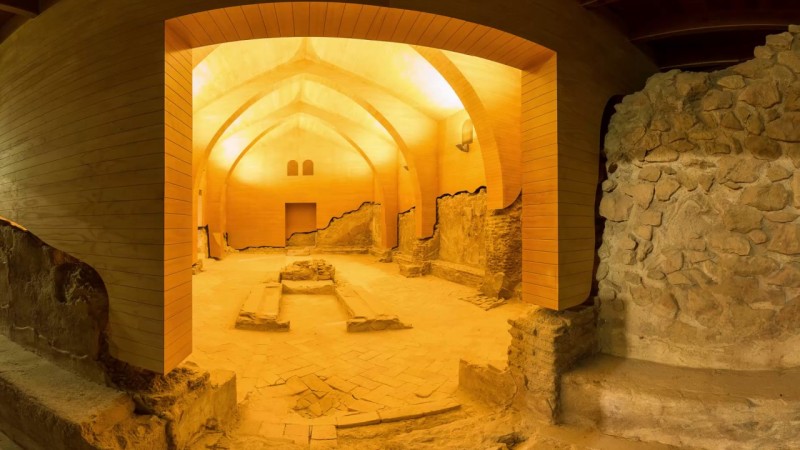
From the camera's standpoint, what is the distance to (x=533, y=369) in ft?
11.3

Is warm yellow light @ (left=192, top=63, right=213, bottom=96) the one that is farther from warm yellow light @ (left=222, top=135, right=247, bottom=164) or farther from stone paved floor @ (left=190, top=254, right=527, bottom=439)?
warm yellow light @ (left=222, top=135, right=247, bottom=164)

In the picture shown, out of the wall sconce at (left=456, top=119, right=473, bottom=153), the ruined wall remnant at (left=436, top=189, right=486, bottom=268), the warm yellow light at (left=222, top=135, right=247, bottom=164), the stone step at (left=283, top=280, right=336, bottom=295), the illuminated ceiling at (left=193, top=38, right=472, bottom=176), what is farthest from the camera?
the warm yellow light at (left=222, top=135, right=247, bottom=164)

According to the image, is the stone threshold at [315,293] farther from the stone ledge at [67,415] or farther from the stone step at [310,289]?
the stone ledge at [67,415]

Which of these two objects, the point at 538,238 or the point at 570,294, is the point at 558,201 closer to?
the point at 538,238

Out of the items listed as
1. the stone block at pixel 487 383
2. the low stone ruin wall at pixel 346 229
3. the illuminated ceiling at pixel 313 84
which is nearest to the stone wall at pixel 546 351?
the stone block at pixel 487 383

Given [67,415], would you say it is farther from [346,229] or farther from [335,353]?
[346,229]

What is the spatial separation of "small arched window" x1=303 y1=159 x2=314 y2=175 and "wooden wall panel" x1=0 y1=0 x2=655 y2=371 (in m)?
14.3

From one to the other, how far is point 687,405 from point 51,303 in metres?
5.60

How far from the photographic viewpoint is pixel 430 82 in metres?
9.98

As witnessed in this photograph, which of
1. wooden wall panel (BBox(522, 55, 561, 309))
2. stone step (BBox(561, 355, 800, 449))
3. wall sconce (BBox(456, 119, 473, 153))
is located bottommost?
stone step (BBox(561, 355, 800, 449))

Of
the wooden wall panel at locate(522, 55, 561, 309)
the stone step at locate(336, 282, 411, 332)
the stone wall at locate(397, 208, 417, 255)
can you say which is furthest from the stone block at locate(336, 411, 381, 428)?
the stone wall at locate(397, 208, 417, 255)

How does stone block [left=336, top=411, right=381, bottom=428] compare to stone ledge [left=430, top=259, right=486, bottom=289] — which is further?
stone ledge [left=430, top=259, right=486, bottom=289]

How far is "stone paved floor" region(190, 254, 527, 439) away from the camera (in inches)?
159

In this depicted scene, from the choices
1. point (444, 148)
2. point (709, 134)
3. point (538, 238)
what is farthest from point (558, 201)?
point (444, 148)
